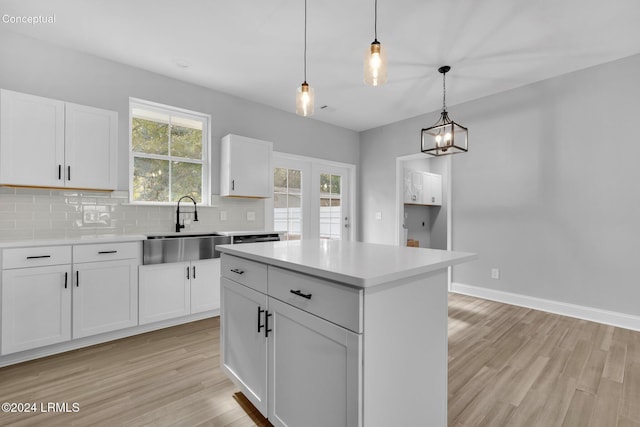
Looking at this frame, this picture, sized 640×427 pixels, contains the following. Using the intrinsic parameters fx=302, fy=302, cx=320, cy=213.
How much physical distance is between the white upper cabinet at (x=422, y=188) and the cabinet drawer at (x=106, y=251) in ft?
13.7

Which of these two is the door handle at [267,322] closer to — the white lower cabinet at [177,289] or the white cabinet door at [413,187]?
the white lower cabinet at [177,289]

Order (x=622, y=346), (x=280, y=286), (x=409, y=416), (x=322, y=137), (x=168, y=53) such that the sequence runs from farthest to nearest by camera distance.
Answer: (x=322, y=137) → (x=168, y=53) → (x=622, y=346) → (x=280, y=286) → (x=409, y=416)

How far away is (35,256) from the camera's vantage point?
88.4 inches

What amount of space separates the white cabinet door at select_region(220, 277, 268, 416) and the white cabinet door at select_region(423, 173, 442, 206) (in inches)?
194

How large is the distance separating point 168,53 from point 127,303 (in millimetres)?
2366

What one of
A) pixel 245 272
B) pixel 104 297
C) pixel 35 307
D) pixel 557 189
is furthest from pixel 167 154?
pixel 557 189

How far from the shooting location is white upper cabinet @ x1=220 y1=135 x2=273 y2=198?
3625mm

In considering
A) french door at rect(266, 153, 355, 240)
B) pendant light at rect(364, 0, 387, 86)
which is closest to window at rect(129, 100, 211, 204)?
french door at rect(266, 153, 355, 240)

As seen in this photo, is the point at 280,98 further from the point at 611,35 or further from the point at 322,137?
the point at 611,35

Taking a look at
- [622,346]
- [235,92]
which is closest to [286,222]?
[235,92]

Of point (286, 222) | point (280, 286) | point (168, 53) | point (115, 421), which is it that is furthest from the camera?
point (286, 222)

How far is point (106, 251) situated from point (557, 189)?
460 cm

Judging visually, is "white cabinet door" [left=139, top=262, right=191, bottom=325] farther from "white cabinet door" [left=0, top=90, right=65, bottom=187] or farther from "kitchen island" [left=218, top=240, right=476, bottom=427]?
"kitchen island" [left=218, top=240, right=476, bottom=427]

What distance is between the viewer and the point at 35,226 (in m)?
2.62
